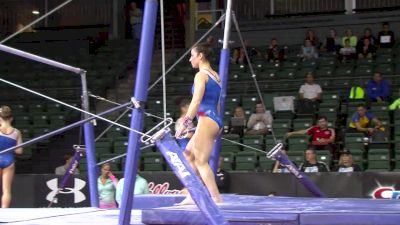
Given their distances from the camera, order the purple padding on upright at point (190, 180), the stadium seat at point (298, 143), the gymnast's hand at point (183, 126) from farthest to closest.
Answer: the stadium seat at point (298, 143)
the gymnast's hand at point (183, 126)
the purple padding on upright at point (190, 180)

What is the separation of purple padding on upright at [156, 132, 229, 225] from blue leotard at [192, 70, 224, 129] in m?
1.03

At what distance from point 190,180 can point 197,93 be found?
1.18m

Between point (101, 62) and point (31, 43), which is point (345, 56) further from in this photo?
point (31, 43)

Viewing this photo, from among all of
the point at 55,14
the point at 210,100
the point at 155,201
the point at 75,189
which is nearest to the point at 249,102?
the point at 75,189

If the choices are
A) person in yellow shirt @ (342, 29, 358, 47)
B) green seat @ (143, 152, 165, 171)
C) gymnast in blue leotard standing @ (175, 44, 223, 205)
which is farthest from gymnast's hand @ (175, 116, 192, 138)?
person in yellow shirt @ (342, 29, 358, 47)

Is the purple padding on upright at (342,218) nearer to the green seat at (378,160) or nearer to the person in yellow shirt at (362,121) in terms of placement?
the green seat at (378,160)

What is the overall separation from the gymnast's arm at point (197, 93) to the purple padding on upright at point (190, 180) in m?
0.68

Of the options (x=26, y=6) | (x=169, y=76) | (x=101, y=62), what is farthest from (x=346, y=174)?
(x=26, y=6)

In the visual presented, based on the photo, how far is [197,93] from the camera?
5.91 m

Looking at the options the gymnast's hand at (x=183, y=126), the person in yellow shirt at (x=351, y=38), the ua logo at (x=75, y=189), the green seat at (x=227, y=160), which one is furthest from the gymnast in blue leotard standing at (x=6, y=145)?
the person in yellow shirt at (x=351, y=38)

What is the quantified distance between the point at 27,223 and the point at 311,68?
11.3 m

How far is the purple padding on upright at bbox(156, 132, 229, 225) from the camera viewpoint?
15.5ft

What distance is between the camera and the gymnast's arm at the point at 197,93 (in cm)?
576

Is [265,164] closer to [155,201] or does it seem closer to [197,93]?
[155,201]
